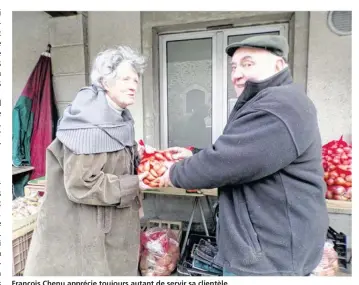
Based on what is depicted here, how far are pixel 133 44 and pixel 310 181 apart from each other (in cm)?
145

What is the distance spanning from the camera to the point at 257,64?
0.55 metres

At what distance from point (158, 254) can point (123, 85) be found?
0.90 meters

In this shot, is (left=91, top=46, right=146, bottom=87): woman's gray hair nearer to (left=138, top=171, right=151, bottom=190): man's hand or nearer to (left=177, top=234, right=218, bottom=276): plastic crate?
(left=138, top=171, right=151, bottom=190): man's hand

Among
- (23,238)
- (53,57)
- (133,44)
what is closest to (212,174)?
(23,238)

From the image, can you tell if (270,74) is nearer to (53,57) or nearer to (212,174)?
(212,174)

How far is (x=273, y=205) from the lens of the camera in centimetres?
51

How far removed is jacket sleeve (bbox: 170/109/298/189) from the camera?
0.46 metres

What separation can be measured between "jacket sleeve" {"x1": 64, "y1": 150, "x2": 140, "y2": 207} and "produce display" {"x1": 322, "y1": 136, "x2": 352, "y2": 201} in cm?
73

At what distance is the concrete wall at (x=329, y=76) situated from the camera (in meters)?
1.24

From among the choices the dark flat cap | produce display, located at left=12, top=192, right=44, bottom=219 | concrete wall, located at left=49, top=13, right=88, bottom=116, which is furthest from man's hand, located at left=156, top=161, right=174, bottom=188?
concrete wall, located at left=49, top=13, right=88, bottom=116

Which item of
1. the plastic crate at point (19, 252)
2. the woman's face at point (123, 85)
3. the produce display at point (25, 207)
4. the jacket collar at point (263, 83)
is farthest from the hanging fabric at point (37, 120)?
the jacket collar at point (263, 83)

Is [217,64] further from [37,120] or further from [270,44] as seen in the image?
[37,120]

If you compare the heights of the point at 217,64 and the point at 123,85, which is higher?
the point at 217,64

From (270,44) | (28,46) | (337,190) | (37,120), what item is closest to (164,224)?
(337,190)
